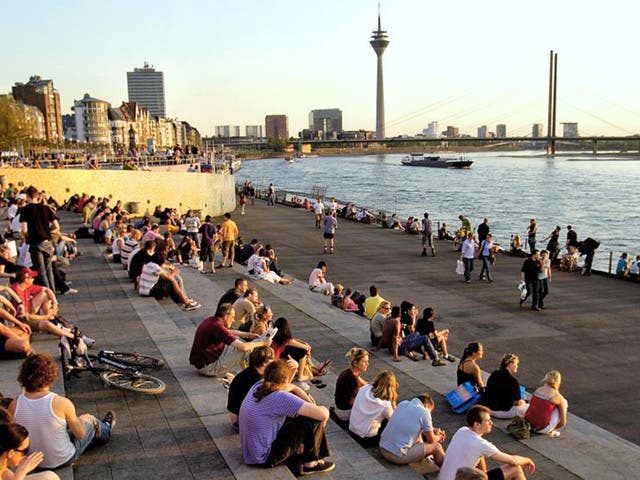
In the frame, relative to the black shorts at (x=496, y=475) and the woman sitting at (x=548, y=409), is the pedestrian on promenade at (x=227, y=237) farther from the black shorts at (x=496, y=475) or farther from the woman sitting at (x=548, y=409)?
the black shorts at (x=496, y=475)

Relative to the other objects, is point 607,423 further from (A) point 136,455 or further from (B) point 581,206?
(B) point 581,206

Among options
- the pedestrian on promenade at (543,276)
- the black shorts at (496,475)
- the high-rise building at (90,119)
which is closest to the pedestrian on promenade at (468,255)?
the pedestrian on promenade at (543,276)

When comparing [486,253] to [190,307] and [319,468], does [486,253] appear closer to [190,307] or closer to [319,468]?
[190,307]

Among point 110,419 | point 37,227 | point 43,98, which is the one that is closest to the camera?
point 110,419

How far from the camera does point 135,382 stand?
6.72 meters

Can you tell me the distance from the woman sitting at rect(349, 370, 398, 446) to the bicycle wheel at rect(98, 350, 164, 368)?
2.49 m

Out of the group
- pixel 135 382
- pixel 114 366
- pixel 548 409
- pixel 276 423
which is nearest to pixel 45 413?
pixel 276 423

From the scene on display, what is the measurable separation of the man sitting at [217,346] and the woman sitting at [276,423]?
1930mm

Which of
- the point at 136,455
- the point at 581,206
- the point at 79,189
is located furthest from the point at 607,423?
the point at 581,206

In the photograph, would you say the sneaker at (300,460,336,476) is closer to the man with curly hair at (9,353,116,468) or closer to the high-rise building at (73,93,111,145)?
the man with curly hair at (9,353,116,468)

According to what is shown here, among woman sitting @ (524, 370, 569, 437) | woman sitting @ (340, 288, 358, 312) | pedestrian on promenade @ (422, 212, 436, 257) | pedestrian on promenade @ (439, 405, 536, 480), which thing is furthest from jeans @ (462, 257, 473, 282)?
pedestrian on promenade @ (439, 405, 536, 480)

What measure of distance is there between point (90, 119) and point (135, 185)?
397 feet

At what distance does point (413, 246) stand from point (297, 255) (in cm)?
475

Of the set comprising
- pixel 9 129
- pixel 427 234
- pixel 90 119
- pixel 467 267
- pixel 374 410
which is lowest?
pixel 467 267
